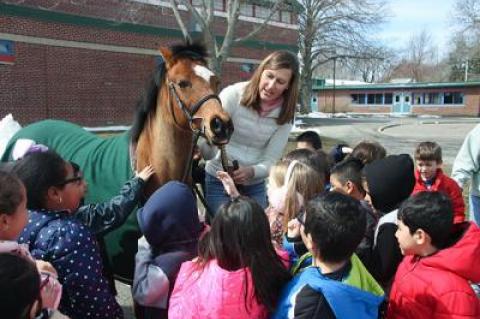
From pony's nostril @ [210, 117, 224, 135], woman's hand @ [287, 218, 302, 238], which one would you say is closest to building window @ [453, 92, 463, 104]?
pony's nostril @ [210, 117, 224, 135]

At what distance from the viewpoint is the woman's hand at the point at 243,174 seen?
9.87ft

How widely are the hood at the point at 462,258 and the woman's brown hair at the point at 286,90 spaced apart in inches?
56.7

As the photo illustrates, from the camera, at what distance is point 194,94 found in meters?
2.88

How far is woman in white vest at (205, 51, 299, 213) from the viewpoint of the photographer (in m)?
2.97

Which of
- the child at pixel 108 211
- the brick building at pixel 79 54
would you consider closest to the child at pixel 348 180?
A: the child at pixel 108 211

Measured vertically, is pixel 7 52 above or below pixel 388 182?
above

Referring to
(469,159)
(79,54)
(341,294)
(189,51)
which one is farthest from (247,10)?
(341,294)

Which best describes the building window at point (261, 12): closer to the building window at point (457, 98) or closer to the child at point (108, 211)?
the child at point (108, 211)

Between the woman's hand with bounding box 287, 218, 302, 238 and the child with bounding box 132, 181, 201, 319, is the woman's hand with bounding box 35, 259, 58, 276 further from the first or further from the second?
the woman's hand with bounding box 287, 218, 302, 238

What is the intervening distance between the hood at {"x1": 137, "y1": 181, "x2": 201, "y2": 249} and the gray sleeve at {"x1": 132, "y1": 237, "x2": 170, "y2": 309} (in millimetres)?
92

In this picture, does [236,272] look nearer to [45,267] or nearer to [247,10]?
[45,267]

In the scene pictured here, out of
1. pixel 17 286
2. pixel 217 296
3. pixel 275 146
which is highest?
pixel 275 146

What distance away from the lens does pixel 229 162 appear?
10.2ft

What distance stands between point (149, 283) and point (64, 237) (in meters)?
0.45
